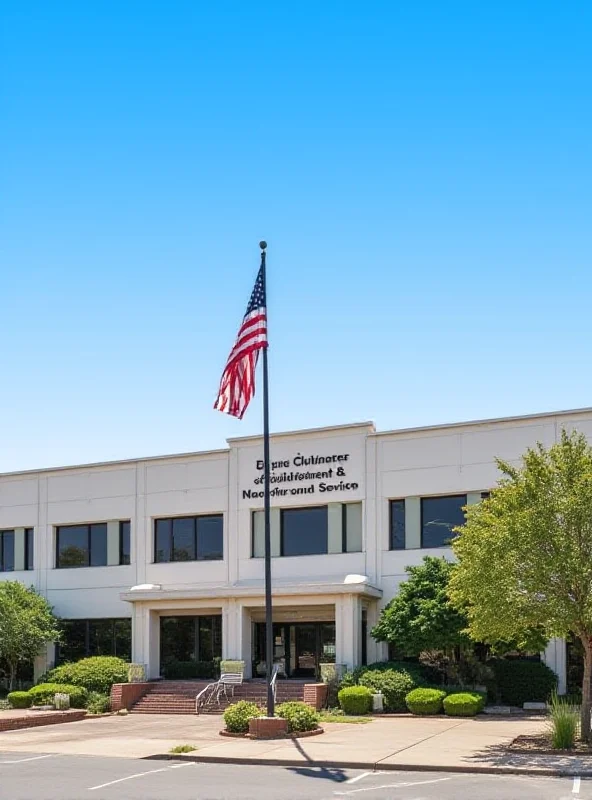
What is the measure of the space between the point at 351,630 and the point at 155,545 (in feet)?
30.5

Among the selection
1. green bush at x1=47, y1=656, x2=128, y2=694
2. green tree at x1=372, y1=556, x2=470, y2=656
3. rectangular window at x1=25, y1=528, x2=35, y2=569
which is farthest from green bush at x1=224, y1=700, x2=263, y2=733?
rectangular window at x1=25, y1=528, x2=35, y2=569

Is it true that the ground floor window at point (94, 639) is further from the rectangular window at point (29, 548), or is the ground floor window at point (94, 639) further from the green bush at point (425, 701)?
the green bush at point (425, 701)

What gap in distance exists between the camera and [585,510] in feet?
68.5

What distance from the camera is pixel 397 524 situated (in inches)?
1411

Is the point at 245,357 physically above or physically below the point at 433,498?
above

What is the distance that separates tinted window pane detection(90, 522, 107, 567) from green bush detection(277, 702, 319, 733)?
17.2 meters

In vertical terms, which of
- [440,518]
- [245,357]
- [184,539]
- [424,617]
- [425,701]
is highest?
[245,357]

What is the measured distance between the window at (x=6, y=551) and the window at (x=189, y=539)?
22.3ft

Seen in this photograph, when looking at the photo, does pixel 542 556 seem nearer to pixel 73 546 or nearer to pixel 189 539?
pixel 189 539

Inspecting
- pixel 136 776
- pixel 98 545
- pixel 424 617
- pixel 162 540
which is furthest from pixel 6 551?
pixel 136 776

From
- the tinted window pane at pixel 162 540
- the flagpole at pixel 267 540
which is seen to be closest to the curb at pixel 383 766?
the flagpole at pixel 267 540

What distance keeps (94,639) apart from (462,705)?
16.3 meters

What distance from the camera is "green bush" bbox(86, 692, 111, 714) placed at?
110 feet

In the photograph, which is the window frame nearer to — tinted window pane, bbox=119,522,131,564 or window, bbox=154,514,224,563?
window, bbox=154,514,224,563
